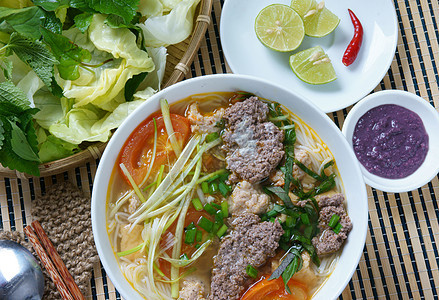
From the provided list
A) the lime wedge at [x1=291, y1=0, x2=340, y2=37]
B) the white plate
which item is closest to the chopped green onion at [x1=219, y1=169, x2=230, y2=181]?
the white plate

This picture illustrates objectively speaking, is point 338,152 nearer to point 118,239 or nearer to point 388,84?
point 388,84

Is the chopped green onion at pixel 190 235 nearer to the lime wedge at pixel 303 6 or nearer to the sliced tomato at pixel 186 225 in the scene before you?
the sliced tomato at pixel 186 225

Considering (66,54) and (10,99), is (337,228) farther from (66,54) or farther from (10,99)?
(10,99)

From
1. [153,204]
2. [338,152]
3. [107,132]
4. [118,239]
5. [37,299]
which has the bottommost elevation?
[37,299]

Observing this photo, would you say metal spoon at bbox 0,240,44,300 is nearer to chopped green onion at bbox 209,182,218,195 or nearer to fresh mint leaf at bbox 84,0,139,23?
chopped green onion at bbox 209,182,218,195

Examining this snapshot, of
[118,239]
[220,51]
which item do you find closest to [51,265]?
[118,239]

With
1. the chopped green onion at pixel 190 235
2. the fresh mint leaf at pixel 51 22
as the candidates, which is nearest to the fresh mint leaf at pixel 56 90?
the fresh mint leaf at pixel 51 22

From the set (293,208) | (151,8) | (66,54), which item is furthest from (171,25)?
(293,208)
